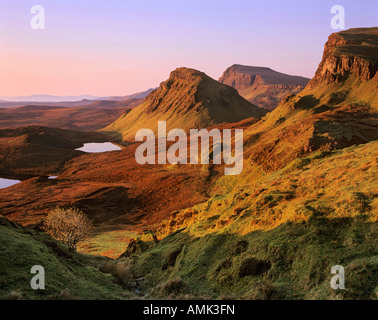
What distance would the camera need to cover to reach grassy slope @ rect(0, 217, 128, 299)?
9047 millimetres

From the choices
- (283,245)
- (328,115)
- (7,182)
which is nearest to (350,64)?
(328,115)

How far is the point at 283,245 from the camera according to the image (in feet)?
41.6

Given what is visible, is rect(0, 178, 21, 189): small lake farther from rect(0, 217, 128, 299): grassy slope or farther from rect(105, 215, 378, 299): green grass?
rect(105, 215, 378, 299): green grass

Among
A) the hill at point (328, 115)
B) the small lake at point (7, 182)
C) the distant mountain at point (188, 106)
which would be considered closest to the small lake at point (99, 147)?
the distant mountain at point (188, 106)

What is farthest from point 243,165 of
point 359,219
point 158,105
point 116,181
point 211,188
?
point 158,105

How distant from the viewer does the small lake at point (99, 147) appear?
10488cm

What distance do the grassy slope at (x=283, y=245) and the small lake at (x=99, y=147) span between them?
295 ft

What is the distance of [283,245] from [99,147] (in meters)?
106

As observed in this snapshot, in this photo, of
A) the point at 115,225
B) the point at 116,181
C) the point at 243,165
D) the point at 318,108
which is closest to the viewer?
the point at 115,225

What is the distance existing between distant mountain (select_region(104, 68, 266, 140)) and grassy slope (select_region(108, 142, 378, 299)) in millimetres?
90505

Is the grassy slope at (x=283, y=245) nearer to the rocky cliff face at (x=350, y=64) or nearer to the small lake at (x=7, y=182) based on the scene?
the rocky cliff face at (x=350, y=64)
